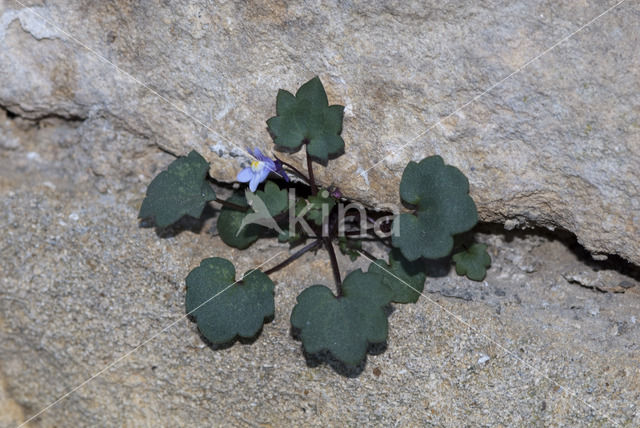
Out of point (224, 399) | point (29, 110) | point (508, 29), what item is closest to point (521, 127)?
point (508, 29)

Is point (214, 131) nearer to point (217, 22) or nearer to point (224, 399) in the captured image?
point (217, 22)

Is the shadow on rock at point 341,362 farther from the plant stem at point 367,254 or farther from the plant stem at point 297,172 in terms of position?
the plant stem at point 297,172

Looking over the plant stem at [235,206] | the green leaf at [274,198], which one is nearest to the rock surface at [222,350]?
the plant stem at [235,206]

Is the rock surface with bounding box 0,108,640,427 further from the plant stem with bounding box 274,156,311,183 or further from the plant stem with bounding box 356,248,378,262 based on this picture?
the plant stem with bounding box 274,156,311,183

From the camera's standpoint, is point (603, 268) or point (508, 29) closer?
point (508, 29)

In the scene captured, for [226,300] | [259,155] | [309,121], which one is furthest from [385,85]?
[226,300]

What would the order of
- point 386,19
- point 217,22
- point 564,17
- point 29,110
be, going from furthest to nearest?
point 29,110, point 217,22, point 386,19, point 564,17

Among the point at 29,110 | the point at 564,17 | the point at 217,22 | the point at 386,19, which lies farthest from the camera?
the point at 29,110
